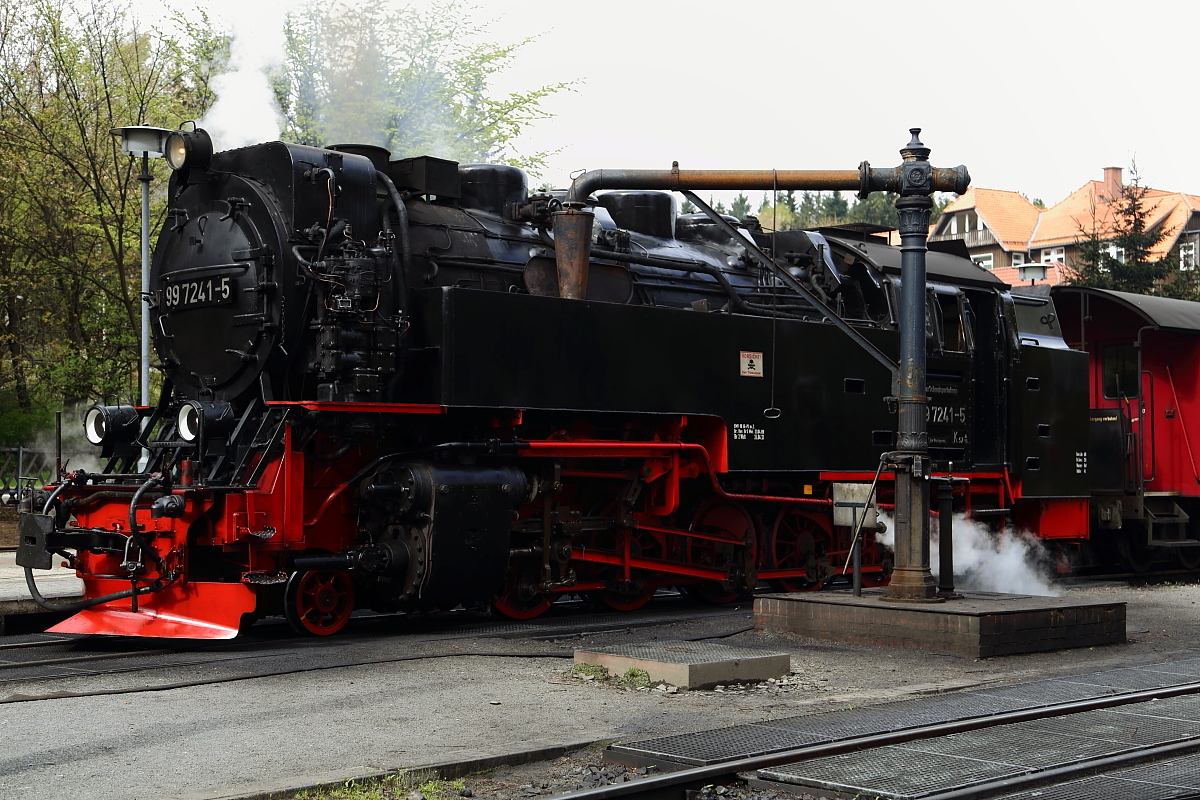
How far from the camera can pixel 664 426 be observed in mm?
9789

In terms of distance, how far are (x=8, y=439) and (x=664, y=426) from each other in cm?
1443

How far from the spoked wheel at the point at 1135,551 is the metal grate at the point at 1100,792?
10.9 m

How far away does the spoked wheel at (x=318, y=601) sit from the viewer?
7.88 m

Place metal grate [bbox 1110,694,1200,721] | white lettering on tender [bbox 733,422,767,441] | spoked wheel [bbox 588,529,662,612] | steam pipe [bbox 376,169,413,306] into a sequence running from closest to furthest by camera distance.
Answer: metal grate [bbox 1110,694,1200,721], steam pipe [bbox 376,169,413,306], spoked wheel [bbox 588,529,662,612], white lettering on tender [bbox 733,422,767,441]

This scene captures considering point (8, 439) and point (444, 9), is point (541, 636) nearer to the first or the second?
point (8, 439)

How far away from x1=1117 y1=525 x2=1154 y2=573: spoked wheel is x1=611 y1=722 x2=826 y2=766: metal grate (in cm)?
1071

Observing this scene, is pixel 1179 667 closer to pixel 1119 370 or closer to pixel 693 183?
pixel 693 183

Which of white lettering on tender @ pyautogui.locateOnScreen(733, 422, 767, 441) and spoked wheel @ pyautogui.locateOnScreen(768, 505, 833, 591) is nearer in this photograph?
white lettering on tender @ pyautogui.locateOnScreen(733, 422, 767, 441)

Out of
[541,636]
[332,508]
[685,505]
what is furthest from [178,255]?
[685,505]

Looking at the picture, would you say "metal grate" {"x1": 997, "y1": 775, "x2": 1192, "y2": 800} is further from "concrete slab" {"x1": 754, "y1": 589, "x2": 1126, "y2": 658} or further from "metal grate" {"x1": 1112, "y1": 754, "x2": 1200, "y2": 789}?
"concrete slab" {"x1": 754, "y1": 589, "x2": 1126, "y2": 658}

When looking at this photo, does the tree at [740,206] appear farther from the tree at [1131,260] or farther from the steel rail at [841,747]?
the steel rail at [841,747]

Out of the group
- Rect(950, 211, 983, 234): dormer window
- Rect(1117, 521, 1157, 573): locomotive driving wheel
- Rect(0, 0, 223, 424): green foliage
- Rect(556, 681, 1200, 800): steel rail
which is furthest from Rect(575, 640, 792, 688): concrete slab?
Rect(950, 211, 983, 234): dormer window

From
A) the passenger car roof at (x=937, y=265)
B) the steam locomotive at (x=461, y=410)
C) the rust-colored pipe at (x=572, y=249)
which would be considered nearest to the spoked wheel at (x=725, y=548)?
the steam locomotive at (x=461, y=410)

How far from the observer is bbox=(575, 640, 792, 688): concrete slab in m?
6.55
